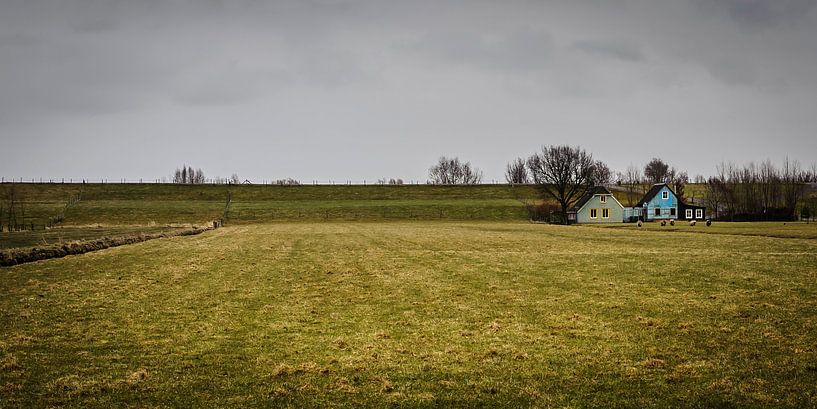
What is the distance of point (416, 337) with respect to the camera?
11805mm

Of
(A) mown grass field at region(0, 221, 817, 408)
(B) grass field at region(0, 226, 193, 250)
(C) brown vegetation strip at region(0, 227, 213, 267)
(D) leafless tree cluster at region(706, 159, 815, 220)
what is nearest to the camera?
(A) mown grass field at region(0, 221, 817, 408)

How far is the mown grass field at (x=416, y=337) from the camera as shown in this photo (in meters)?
8.49

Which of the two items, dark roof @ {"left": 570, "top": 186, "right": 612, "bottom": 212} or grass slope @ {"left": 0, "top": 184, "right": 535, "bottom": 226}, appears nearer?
grass slope @ {"left": 0, "top": 184, "right": 535, "bottom": 226}

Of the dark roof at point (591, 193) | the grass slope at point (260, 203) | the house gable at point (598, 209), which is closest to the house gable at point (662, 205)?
the house gable at point (598, 209)

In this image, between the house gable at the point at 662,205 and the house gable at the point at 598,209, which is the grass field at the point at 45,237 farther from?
the house gable at the point at 662,205

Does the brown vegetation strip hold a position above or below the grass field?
below

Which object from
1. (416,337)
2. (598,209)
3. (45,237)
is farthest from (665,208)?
(416,337)

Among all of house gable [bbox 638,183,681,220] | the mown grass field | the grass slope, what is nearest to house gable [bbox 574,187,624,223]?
house gable [bbox 638,183,681,220]

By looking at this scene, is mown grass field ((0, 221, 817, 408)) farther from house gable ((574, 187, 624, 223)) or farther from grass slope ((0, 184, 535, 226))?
house gable ((574, 187, 624, 223))

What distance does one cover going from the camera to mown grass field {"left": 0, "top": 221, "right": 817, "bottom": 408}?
849cm

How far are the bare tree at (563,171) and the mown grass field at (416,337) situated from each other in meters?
74.5

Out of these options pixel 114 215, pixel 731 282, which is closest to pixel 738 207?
pixel 731 282

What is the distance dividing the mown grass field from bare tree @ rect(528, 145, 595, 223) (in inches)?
2934

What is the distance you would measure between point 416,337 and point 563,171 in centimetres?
8932
